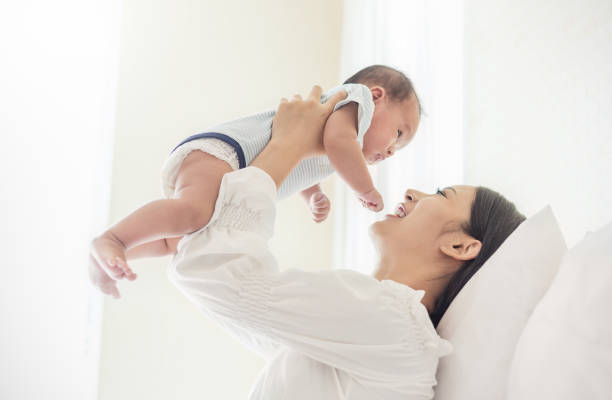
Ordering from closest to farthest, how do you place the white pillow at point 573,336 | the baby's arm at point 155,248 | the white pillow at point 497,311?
the white pillow at point 573,336, the white pillow at point 497,311, the baby's arm at point 155,248

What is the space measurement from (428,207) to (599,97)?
379 millimetres

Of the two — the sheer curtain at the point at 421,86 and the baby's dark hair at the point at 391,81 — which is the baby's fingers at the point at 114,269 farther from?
the sheer curtain at the point at 421,86

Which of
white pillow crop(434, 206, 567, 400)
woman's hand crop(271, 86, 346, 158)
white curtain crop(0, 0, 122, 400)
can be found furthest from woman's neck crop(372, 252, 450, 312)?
white curtain crop(0, 0, 122, 400)

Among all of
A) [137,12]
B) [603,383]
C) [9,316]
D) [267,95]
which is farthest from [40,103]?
[603,383]

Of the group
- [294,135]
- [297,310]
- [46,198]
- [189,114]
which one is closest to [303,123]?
[294,135]

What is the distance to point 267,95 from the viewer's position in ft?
8.75

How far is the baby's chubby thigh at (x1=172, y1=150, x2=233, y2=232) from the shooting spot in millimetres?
928

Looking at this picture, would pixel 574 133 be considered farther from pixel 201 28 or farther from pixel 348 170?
pixel 201 28

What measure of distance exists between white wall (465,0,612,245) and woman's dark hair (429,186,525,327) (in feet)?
0.48

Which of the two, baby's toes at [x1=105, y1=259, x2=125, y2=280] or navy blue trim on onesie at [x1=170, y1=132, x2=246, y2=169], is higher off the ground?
navy blue trim on onesie at [x1=170, y1=132, x2=246, y2=169]

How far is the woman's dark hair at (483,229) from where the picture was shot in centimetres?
105

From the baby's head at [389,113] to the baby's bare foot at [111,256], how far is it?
69 centimetres

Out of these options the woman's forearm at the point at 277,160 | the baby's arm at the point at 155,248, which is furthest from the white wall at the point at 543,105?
the baby's arm at the point at 155,248

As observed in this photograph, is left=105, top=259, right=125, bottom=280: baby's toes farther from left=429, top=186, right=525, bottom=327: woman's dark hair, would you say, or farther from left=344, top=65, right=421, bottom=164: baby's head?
left=344, top=65, right=421, bottom=164: baby's head
